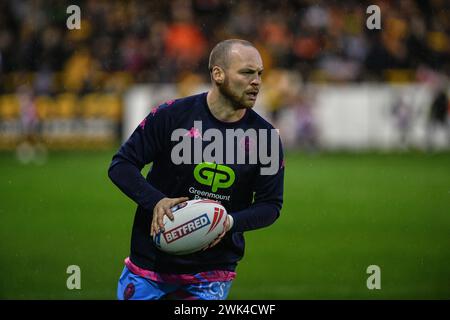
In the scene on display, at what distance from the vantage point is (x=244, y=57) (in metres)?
4.95

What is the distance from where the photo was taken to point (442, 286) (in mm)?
7902

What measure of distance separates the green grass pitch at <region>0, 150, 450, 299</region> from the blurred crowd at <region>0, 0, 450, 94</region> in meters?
4.37

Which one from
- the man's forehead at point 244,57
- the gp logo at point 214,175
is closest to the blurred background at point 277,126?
the gp logo at point 214,175

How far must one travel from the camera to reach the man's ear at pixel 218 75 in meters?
5.02

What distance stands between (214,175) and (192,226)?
39 centimetres

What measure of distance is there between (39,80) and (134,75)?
2.42m

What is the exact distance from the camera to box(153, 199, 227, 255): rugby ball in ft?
15.7

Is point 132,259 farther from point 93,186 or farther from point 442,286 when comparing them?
point 93,186
